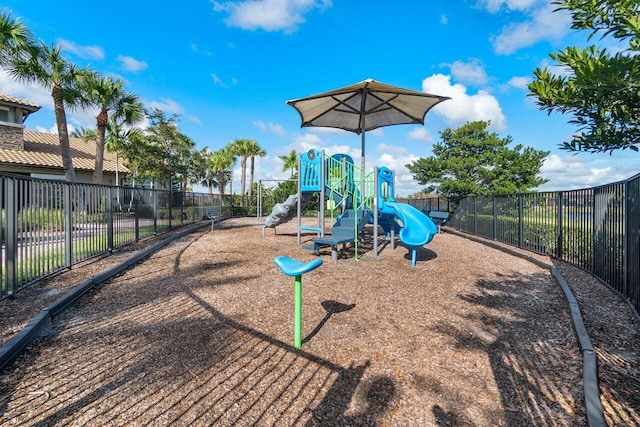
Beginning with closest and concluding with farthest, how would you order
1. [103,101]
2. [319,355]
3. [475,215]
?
[319,355] < [475,215] < [103,101]

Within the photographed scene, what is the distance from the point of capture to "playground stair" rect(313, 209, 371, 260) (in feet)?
23.9

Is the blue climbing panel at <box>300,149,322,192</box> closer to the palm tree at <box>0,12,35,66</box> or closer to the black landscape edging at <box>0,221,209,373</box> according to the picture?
the black landscape edging at <box>0,221,209,373</box>

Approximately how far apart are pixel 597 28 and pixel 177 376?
5.84m

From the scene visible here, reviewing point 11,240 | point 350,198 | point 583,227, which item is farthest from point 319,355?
point 350,198

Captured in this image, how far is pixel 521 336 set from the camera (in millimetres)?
3387

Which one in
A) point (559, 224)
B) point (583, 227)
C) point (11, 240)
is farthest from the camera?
point (559, 224)

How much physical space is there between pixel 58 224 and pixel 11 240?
1253mm

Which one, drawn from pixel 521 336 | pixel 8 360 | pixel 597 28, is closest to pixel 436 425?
pixel 521 336

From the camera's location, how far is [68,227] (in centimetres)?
573

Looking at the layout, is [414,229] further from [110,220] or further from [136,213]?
[136,213]

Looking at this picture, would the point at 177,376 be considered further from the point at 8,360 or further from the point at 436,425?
the point at 436,425

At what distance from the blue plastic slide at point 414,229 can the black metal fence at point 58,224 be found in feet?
21.0

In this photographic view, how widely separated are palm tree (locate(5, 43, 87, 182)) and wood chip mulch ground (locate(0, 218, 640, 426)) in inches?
500

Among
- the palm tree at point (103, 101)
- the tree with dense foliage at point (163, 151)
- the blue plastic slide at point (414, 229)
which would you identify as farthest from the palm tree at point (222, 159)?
the blue plastic slide at point (414, 229)
